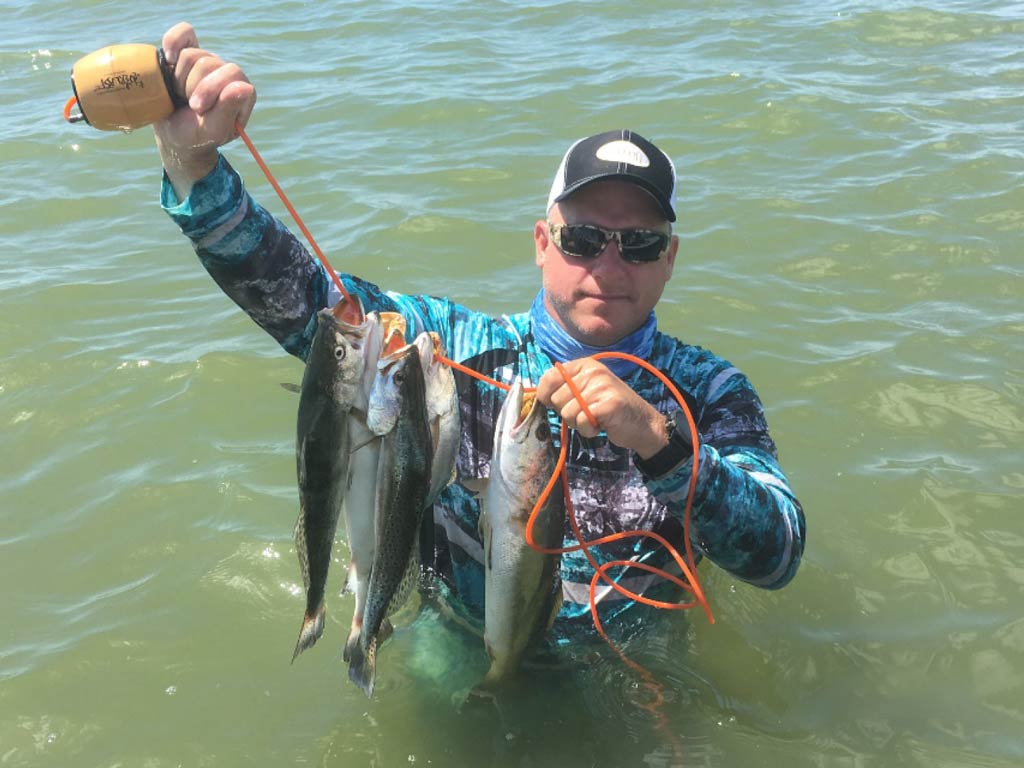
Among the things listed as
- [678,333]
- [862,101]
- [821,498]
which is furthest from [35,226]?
[862,101]

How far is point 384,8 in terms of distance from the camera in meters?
16.2

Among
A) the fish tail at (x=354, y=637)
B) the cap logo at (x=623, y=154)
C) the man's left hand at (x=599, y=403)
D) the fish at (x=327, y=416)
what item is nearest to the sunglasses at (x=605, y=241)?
the cap logo at (x=623, y=154)

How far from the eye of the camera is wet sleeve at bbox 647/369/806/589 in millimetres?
3385

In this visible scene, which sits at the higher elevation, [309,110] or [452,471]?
[452,471]

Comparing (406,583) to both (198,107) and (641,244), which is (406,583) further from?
(198,107)

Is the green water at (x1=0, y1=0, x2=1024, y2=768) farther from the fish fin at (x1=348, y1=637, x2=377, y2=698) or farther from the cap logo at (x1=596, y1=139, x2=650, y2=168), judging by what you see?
the cap logo at (x1=596, y1=139, x2=650, y2=168)

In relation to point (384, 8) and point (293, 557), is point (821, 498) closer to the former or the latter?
point (293, 557)

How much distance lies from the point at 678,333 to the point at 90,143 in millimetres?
7479

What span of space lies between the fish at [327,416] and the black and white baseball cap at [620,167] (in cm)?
122

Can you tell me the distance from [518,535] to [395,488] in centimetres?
50

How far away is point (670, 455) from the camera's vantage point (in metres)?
3.29

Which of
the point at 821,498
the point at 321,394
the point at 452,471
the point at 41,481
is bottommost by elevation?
the point at 821,498

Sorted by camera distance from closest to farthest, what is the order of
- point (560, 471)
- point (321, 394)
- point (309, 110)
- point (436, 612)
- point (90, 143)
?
1. point (321, 394)
2. point (560, 471)
3. point (436, 612)
4. point (90, 143)
5. point (309, 110)

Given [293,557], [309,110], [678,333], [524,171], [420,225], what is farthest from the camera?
[309,110]
